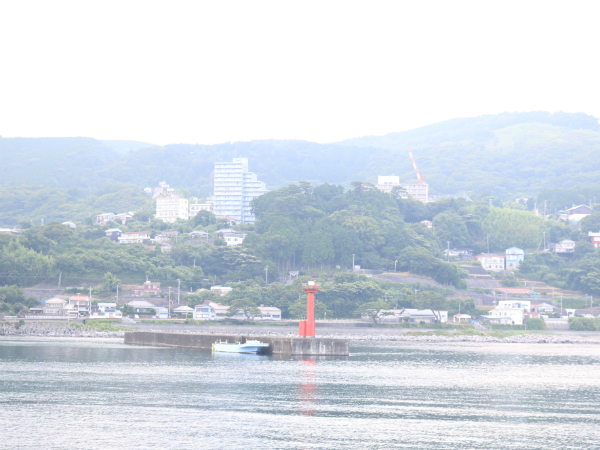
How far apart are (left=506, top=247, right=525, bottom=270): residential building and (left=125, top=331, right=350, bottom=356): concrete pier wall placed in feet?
225

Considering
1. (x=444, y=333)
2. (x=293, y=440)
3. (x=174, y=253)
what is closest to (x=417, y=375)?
Result: (x=293, y=440)

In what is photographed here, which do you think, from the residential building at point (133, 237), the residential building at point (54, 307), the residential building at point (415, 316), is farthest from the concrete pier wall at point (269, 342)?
the residential building at point (133, 237)

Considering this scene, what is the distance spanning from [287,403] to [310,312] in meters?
20.9

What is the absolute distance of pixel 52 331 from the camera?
7181 centimetres

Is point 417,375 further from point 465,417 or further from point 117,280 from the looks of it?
point 117,280

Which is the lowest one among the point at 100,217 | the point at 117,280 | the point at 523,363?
the point at 523,363

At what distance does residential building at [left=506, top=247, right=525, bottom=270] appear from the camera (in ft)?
381

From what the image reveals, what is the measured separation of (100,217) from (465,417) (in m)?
126

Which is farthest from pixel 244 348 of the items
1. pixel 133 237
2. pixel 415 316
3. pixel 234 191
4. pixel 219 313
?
pixel 234 191

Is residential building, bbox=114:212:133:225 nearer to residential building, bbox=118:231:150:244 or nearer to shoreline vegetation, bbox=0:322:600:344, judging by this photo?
residential building, bbox=118:231:150:244

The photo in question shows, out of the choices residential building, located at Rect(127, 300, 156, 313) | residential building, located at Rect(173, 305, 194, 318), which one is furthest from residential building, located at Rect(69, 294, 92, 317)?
residential building, located at Rect(173, 305, 194, 318)

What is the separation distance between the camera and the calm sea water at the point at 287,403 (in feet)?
76.0

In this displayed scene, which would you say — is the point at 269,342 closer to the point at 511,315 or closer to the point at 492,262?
the point at 511,315

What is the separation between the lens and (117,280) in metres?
84.2
